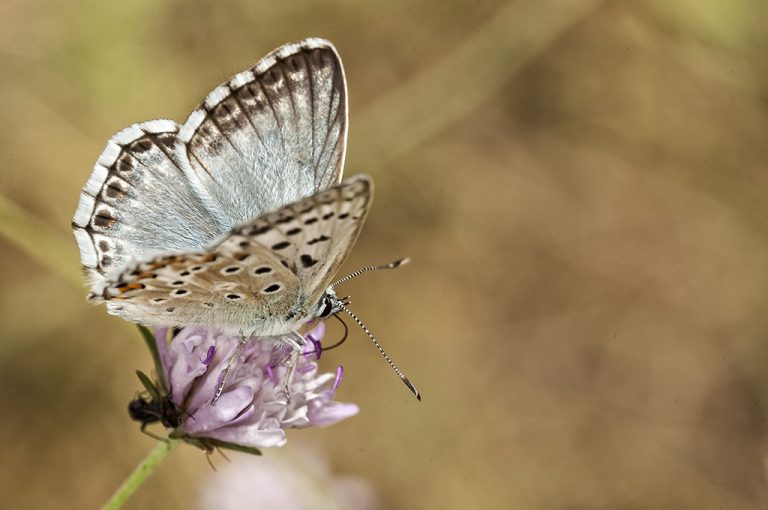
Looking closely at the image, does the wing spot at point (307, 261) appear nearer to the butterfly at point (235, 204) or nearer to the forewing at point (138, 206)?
the butterfly at point (235, 204)

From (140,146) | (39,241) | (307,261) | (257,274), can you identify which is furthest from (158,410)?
(39,241)

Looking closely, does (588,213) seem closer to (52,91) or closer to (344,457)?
(344,457)

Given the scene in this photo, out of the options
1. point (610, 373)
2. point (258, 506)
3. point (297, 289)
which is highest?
point (297, 289)

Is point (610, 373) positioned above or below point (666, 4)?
below

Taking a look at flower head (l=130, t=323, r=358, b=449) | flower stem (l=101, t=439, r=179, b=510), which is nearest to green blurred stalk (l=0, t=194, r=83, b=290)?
flower head (l=130, t=323, r=358, b=449)

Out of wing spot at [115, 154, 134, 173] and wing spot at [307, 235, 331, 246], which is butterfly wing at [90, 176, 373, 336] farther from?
wing spot at [115, 154, 134, 173]

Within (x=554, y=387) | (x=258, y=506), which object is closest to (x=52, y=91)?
(x=258, y=506)
